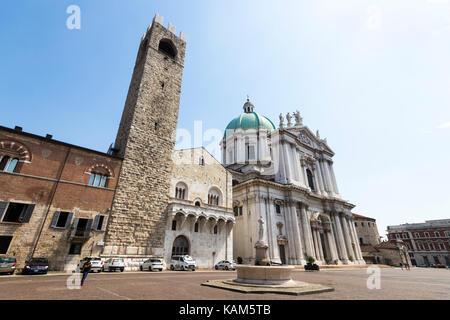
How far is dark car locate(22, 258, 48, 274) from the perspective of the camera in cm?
1364

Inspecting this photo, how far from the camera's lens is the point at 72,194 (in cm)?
1730

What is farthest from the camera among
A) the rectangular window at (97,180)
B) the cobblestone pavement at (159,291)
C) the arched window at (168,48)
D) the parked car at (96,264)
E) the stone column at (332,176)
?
the stone column at (332,176)

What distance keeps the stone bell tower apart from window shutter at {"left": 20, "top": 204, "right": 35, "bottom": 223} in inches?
205

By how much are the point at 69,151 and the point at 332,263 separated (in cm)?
3707

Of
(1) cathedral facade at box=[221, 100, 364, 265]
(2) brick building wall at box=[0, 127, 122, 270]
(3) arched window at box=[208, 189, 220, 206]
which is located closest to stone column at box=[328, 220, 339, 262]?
(1) cathedral facade at box=[221, 100, 364, 265]

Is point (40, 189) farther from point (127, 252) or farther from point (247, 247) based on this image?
point (247, 247)

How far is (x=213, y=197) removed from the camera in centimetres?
2661

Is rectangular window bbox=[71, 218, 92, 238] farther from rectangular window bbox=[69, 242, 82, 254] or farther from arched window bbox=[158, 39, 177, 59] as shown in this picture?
arched window bbox=[158, 39, 177, 59]

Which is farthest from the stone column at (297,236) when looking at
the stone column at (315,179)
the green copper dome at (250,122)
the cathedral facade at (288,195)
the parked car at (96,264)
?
the parked car at (96,264)

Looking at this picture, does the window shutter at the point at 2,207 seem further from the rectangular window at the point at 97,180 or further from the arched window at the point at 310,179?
the arched window at the point at 310,179

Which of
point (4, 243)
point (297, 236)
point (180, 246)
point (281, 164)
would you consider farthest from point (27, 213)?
point (281, 164)

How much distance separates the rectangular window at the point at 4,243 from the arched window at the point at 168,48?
25.0m

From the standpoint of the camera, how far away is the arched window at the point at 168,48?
28.9 metres

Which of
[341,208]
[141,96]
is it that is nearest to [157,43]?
[141,96]
